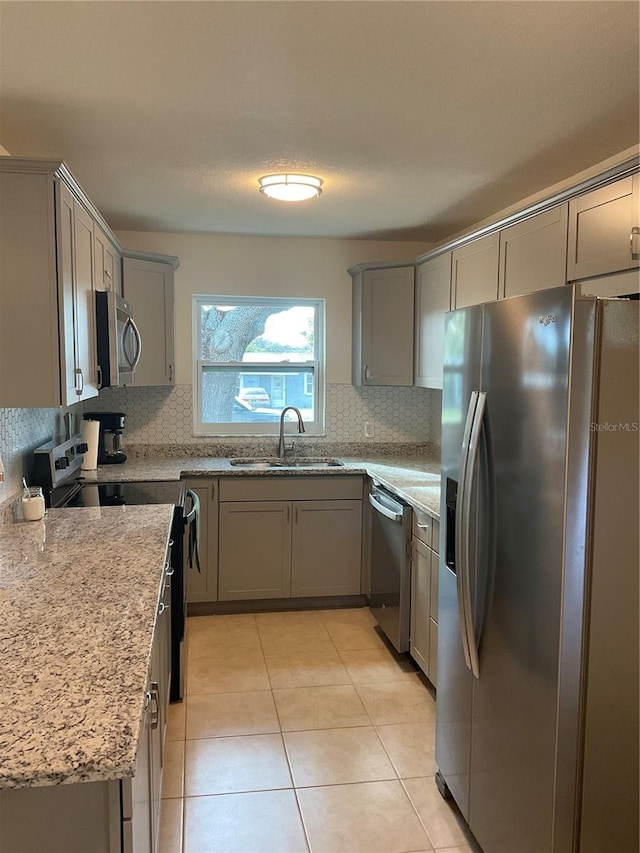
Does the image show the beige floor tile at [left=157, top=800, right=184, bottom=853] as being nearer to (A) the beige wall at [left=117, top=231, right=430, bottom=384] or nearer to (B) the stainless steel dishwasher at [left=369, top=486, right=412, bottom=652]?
(B) the stainless steel dishwasher at [left=369, top=486, right=412, bottom=652]

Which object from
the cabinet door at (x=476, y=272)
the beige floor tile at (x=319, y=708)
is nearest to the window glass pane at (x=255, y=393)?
the cabinet door at (x=476, y=272)

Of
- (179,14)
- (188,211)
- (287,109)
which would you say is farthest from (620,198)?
(188,211)

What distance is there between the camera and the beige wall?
437 cm

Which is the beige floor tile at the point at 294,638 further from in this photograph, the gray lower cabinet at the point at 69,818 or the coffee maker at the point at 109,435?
the gray lower cabinet at the point at 69,818

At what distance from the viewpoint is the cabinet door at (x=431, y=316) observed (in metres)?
3.76

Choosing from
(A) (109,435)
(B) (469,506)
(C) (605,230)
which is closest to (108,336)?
(A) (109,435)

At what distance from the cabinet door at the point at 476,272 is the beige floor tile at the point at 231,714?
84.5 inches

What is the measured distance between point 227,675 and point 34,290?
2052 mm

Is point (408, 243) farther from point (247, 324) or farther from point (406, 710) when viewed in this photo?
point (406, 710)

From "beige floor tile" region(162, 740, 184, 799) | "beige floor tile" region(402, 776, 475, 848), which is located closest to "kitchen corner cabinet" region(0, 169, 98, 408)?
"beige floor tile" region(162, 740, 184, 799)

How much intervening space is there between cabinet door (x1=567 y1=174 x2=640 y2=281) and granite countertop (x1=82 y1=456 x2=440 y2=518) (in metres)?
1.31

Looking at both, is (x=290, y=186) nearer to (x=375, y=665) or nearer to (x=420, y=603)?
(x=420, y=603)

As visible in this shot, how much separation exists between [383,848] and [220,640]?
5.76 ft

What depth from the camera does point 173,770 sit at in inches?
95.5
